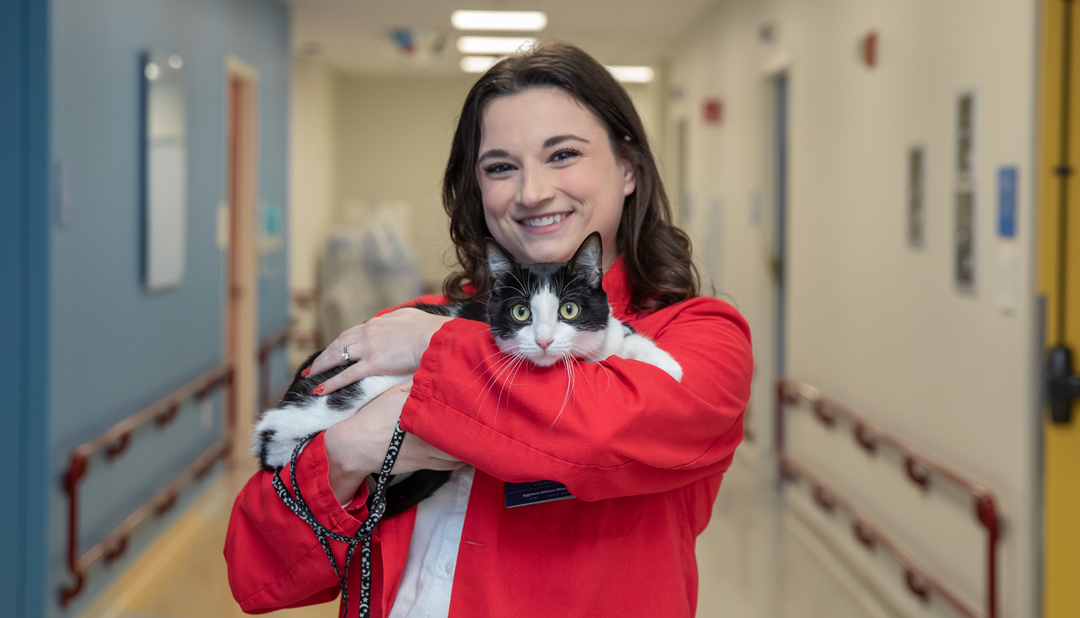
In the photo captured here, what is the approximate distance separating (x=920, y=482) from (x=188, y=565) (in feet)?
9.70

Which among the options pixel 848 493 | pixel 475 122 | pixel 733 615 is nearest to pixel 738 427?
pixel 475 122

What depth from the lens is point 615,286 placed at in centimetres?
126

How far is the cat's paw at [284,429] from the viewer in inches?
44.0

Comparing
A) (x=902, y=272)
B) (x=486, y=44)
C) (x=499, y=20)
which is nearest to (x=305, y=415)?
(x=902, y=272)

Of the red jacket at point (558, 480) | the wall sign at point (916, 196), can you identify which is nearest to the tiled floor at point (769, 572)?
the wall sign at point (916, 196)

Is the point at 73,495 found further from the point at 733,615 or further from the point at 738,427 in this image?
the point at 738,427

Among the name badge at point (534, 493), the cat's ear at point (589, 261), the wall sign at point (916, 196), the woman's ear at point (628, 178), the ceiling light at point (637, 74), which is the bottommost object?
the name badge at point (534, 493)

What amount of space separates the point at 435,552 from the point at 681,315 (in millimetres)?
441

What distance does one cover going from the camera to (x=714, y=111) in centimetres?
621

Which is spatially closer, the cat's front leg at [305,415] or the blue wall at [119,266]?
the cat's front leg at [305,415]

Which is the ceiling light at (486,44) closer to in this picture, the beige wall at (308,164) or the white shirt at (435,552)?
the beige wall at (308,164)

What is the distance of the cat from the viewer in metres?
1.03

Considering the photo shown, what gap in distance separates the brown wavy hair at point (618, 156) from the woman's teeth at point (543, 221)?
13 cm

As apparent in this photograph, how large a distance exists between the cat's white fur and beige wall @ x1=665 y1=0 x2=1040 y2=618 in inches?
9.5
